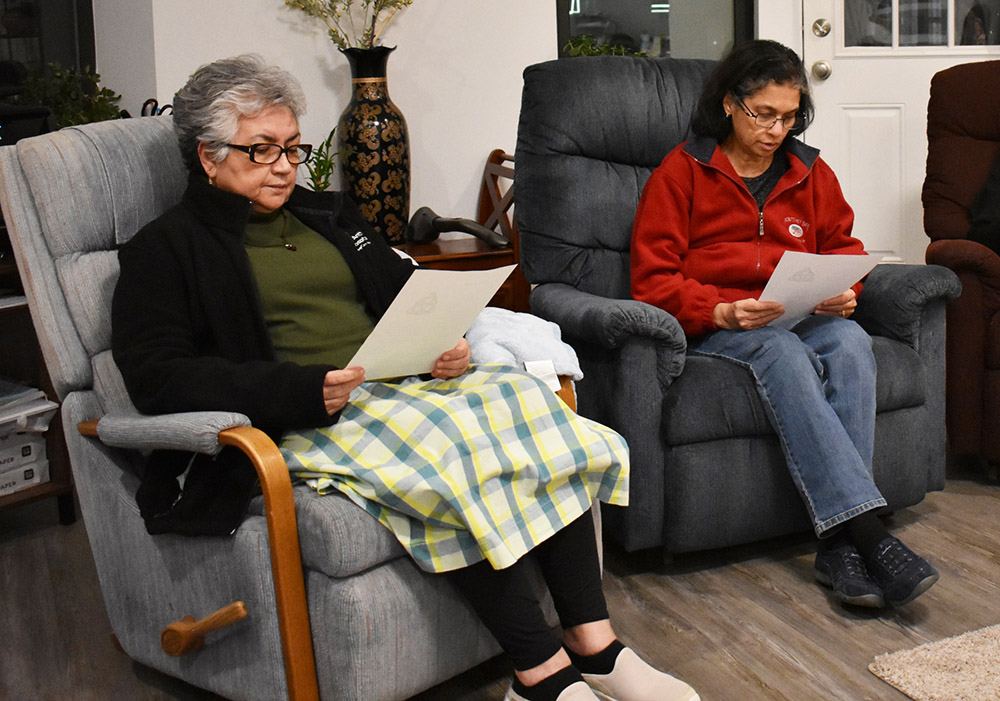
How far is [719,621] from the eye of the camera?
1.91 m

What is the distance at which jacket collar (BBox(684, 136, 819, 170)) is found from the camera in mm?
2260

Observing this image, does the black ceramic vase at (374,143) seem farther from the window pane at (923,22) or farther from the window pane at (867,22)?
the window pane at (923,22)

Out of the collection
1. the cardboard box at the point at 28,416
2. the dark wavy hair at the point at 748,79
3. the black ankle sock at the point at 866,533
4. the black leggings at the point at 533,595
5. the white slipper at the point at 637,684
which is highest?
the dark wavy hair at the point at 748,79

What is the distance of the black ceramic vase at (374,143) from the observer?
296cm

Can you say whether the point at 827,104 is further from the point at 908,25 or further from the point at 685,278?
the point at 685,278

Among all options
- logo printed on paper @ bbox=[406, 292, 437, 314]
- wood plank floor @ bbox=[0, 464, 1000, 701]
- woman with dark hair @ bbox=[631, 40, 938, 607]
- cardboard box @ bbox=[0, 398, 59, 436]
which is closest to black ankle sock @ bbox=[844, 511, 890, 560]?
woman with dark hair @ bbox=[631, 40, 938, 607]

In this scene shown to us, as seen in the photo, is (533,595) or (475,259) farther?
(475,259)

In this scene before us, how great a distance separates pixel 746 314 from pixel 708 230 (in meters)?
0.24

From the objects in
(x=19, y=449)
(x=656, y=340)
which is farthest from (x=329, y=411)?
(x=19, y=449)

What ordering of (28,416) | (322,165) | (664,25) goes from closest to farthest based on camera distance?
(28,416)
(322,165)
(664,25)

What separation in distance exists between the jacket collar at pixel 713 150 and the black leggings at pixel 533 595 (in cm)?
102

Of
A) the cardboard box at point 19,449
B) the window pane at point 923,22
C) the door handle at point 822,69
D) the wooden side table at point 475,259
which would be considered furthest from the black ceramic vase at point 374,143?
the window pane at point 923,22

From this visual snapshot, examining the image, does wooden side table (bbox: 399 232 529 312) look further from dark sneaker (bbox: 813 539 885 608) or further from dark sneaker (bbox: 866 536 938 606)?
dark sneaker (bbox: 866 536 938 606)

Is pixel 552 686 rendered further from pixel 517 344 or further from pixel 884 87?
pixel 884 87
